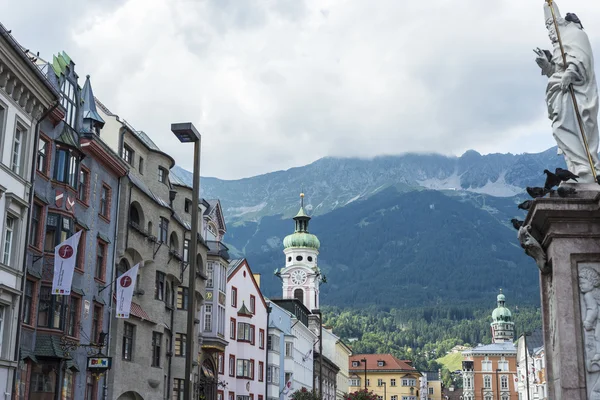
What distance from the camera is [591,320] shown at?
40.0 feet

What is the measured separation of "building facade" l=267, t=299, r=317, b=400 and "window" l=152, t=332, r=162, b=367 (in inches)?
1278

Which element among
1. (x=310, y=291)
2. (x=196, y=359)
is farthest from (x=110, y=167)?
(x=310, y=291)

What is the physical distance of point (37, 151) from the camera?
33.8 meters

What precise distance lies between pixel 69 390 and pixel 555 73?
27.9m

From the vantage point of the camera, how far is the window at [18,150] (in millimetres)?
31861

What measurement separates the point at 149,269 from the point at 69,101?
1173cm

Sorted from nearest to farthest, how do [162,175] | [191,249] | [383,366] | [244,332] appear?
1. [191,249]
2. [162,175]
3. [244,332]
4. [383,366]

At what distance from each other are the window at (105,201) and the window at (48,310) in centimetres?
742

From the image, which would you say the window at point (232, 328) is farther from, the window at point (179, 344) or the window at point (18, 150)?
the window at point (18, 150)

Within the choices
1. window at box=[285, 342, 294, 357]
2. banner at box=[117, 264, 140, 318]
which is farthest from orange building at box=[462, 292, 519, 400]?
banner at box=[117, 264, 140, 318]

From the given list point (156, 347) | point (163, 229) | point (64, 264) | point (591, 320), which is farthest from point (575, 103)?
point (163, 229)

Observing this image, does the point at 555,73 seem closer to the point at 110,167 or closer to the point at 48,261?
the point at 48,261

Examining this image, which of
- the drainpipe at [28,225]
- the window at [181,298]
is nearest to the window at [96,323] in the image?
the drainpipe at [28,225]

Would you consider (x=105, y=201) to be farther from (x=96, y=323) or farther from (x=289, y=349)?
(x=289, y=349)
